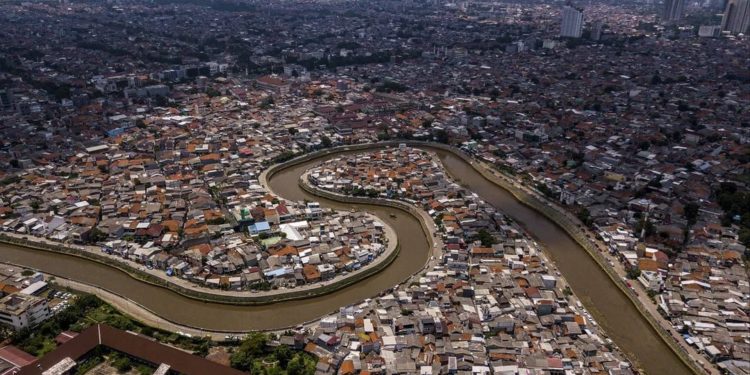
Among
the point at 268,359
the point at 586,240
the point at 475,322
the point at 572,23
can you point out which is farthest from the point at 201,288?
the point at 572,23

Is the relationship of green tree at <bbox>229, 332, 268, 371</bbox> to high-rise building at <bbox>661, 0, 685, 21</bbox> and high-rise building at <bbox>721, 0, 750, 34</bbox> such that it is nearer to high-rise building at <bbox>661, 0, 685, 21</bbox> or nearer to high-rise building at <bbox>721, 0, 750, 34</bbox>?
high-rise building at <bbox>721, 0, 750, 34</bbox>

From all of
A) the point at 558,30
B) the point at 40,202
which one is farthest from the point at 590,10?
the point at 40,202

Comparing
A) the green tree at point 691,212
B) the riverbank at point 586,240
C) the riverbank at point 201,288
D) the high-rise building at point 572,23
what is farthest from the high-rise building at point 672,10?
the riverbank at point 201,288

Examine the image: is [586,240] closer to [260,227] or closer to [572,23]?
[260,227]

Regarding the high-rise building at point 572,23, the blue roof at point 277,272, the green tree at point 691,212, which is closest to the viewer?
the blue roof at point 277,272

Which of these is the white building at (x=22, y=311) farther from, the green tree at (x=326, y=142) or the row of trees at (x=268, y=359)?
the green tree at (x=326, y=142)

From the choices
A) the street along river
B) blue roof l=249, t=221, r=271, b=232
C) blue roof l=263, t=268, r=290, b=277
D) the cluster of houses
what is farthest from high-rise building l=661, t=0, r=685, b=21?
blue roof l=263, t=268, r=290, b=277
